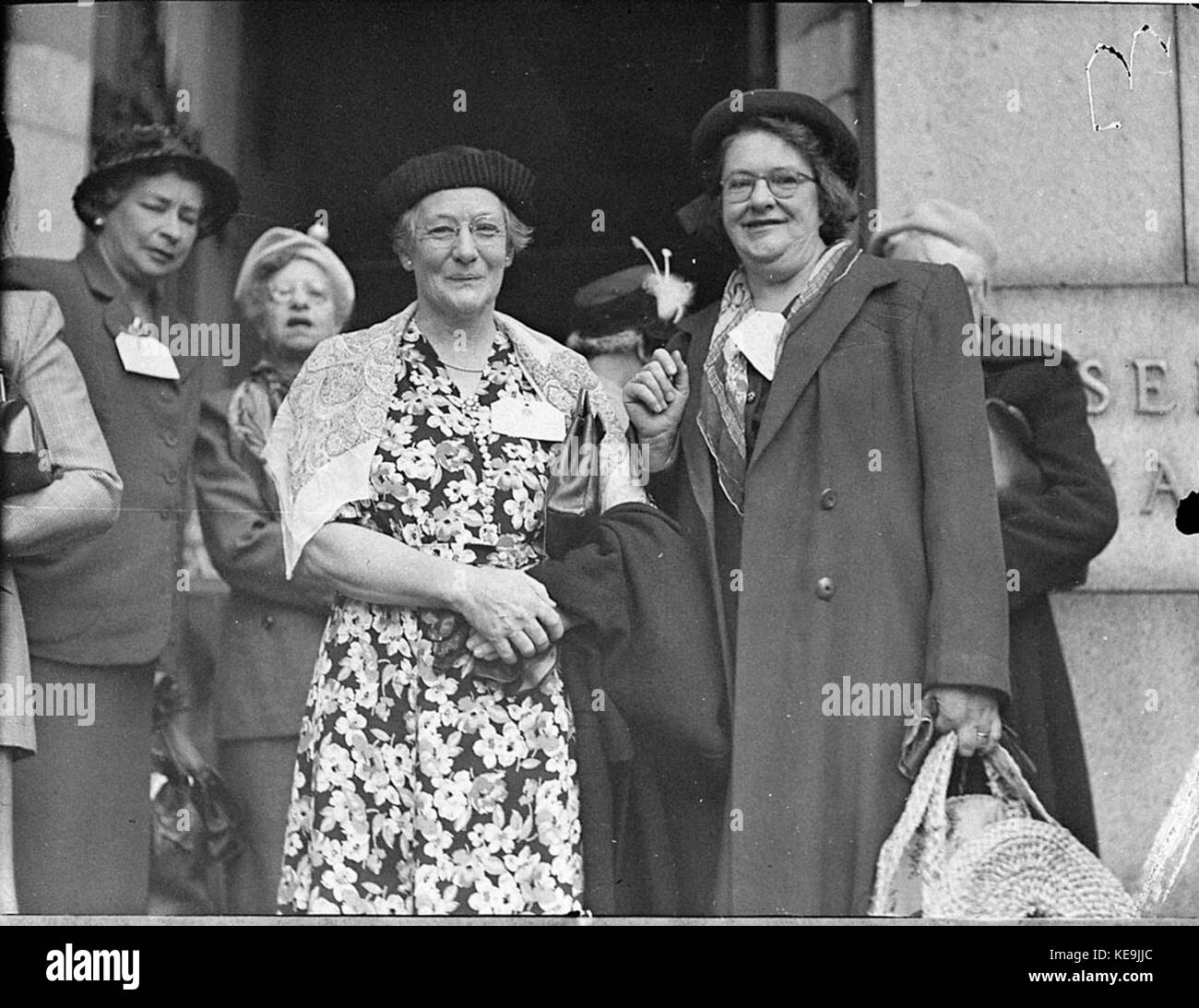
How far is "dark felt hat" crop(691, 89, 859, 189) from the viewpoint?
6.96 metres

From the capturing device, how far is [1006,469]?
22.5 ft

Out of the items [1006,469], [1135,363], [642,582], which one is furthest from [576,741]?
[1135,363]

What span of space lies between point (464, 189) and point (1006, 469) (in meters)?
2.15

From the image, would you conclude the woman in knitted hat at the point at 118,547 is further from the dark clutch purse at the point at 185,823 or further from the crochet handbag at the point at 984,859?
the crochet handbag at the point at 984,859

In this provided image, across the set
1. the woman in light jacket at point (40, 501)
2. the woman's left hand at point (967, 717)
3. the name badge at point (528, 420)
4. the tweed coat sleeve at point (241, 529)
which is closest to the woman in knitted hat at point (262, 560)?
the tweed coat sleeve at point (241, 529)

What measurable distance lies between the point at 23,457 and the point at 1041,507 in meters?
3.57

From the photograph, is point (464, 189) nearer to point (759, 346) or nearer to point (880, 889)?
point (759, 346)

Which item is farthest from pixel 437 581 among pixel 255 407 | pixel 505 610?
pixel 255 407

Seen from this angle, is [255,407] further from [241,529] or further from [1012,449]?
[1012,449]

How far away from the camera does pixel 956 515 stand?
6.74 m

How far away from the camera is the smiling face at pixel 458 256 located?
6.88m

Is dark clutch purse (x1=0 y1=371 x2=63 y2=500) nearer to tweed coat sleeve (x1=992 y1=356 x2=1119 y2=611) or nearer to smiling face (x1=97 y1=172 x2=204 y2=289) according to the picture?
smiling face (x1=97 y1=172 x2=204 y2=289)

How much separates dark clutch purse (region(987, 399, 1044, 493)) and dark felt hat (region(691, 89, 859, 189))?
3.18 feet

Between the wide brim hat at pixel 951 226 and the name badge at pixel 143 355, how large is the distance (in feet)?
8.39
